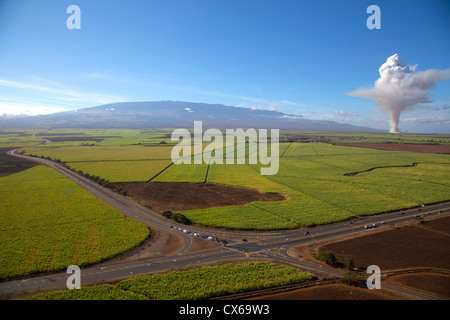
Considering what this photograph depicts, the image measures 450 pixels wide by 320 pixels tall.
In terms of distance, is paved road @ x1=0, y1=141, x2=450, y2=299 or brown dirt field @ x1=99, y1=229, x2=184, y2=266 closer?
paved road @ x1=0, y1=141, x2=450, y2=299

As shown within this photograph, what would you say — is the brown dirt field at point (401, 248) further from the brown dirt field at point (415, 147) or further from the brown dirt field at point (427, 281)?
the brown dirt field at point (415, 147)

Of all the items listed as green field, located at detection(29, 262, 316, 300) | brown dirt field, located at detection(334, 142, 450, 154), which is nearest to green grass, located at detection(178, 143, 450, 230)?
green field, located at detection(29, 262, 316, 300)

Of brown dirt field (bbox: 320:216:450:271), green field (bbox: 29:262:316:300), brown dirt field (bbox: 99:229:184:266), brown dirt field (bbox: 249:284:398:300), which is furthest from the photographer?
brown dirt field (bbox: 99:229:184:266)

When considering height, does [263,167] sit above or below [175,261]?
above

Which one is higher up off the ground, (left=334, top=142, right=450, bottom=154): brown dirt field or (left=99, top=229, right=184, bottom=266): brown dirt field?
(left=334, top=142, right=450, bottom=154): brown dirt field

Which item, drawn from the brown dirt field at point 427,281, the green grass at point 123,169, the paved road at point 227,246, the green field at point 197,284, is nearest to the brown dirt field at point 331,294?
the green field at point 197,284

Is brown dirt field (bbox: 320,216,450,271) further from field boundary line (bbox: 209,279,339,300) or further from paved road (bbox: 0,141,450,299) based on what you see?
field boundary line (bbox: 209,279,339,300)
